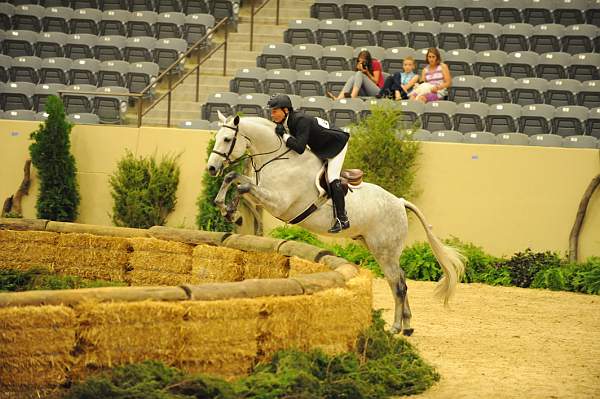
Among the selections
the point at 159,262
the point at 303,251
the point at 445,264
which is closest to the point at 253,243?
the point at 303,251

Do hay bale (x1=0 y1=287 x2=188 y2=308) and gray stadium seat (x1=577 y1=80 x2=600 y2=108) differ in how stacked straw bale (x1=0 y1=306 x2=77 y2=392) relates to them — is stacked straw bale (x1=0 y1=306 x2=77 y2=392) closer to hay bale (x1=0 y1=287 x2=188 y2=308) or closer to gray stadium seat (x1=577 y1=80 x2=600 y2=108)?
hay bale (x1=0 y1=287 x2=188 y2=308)

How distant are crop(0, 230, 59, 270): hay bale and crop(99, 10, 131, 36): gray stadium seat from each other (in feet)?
31.6

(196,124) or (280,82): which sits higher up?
(280,82)

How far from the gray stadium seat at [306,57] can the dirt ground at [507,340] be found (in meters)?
5.24

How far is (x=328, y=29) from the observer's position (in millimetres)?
18672

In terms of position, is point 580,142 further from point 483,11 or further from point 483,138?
point 483,11

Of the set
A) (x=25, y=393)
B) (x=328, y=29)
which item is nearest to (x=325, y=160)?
(x=25, y=393)

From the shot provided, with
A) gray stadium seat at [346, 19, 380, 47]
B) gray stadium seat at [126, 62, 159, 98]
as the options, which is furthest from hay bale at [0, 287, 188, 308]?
gray stadium seat at [346, 19, 380, 47]

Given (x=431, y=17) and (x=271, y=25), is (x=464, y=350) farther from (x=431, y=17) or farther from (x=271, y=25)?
(x=271, y=25)

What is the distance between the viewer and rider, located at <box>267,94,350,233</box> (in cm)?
963

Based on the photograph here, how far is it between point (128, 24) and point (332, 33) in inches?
172

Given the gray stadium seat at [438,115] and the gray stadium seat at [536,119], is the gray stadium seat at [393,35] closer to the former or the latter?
the gray stadium seat at [438,115]

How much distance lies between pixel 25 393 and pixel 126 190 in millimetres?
10094

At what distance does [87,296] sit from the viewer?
6.10 m
